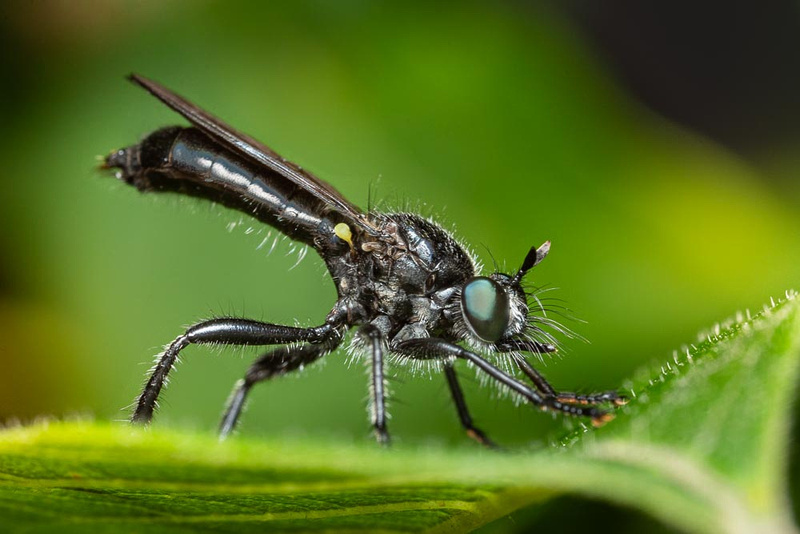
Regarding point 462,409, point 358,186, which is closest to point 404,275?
point 462,409

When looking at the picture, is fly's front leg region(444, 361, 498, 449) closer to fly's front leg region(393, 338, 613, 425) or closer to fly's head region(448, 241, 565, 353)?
fly's head region(448, 241, 565, 353)

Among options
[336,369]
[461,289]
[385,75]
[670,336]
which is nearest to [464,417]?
[461,289]

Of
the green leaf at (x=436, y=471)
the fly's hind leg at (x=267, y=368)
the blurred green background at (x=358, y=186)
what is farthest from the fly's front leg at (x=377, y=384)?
the blurred green background at (x=358, y=186)

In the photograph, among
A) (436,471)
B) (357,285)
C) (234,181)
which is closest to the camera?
(436,471)

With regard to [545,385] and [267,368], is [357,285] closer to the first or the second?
[267,368]

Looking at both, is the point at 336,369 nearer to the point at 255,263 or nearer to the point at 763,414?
the point at 255,263

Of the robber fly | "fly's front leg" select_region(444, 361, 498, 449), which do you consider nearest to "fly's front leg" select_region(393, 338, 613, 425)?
the robber fly
